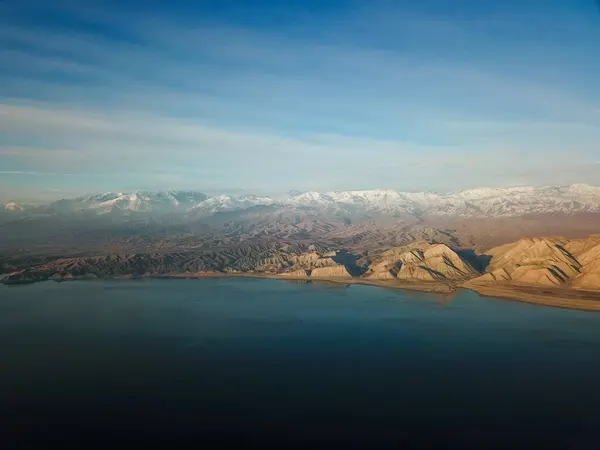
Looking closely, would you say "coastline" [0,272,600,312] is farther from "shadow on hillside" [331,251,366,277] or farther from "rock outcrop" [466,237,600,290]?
"shadow on hillside" [331,251,366,277]

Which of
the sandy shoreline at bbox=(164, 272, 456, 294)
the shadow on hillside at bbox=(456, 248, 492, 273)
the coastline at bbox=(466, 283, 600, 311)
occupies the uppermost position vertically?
the shadow on hillside at bbox=(456, 248, 492, 273)

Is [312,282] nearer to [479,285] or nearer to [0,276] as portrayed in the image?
[479,285]

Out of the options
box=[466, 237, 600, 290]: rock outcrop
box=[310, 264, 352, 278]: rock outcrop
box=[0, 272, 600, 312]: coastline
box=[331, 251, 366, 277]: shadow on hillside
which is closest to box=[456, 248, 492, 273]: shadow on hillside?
box=[466, 237, 600, 290]: rock outcrop

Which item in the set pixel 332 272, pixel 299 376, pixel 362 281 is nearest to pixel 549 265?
pixel 362 281

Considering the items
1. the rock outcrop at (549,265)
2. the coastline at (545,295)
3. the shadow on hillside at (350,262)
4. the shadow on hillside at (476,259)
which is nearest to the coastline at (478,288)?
the coastline at (545,295)

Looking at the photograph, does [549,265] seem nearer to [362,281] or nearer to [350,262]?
[362,281]

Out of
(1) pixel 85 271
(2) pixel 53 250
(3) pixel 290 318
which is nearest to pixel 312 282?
(3) pixel 290 318
